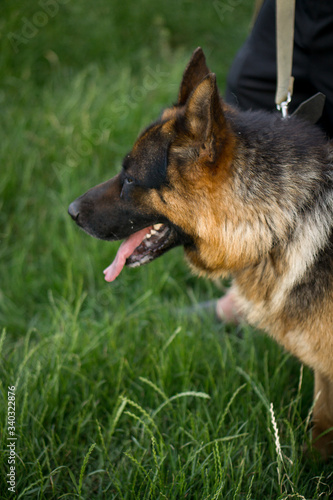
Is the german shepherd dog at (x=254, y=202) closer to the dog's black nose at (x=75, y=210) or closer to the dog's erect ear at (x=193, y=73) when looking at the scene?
the dog's erect ear at (x=193, y=73)

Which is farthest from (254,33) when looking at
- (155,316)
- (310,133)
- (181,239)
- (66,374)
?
(66,374)

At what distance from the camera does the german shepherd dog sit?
1901 mm

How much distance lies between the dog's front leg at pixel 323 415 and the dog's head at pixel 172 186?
81cm

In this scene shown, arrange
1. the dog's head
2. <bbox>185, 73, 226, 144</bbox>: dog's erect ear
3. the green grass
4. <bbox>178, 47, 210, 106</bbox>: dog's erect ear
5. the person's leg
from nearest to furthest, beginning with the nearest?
<bbox>185, 73, 226, 144</bbox>: dog's erect ear
the dog's head
the green grass
<bbox>178, 47, 210, 106</bbox>: dog's erect ear
the person's leg

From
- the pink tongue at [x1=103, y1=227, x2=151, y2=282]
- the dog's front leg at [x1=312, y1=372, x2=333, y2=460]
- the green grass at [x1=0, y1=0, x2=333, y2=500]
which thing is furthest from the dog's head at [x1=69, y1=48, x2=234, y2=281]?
the dog's front leg at [x1=312, y1=372, x2=333, y2=460]

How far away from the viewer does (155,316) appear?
289cm

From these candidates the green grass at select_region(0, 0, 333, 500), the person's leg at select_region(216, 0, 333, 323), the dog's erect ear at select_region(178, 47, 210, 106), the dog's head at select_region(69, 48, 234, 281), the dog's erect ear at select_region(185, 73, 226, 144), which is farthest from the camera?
the person's leg at select_region(216, 0, 333, 323)

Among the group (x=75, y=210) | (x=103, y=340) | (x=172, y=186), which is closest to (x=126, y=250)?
(x=75, y=210)

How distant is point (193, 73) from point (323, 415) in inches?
70.8

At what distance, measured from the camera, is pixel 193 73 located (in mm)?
2174

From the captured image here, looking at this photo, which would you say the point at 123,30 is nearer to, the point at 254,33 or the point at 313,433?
the point at 254,33

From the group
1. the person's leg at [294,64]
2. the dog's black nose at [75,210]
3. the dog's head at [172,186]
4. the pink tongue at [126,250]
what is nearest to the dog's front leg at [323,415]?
the person's leg at [294,64]

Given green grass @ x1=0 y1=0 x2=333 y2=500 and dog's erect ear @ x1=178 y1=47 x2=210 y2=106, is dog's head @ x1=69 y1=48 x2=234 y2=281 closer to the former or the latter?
dog's erect ear @ x1=178 y1=47 x2=210 y2=106

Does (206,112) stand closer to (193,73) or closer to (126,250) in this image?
(193,73)
